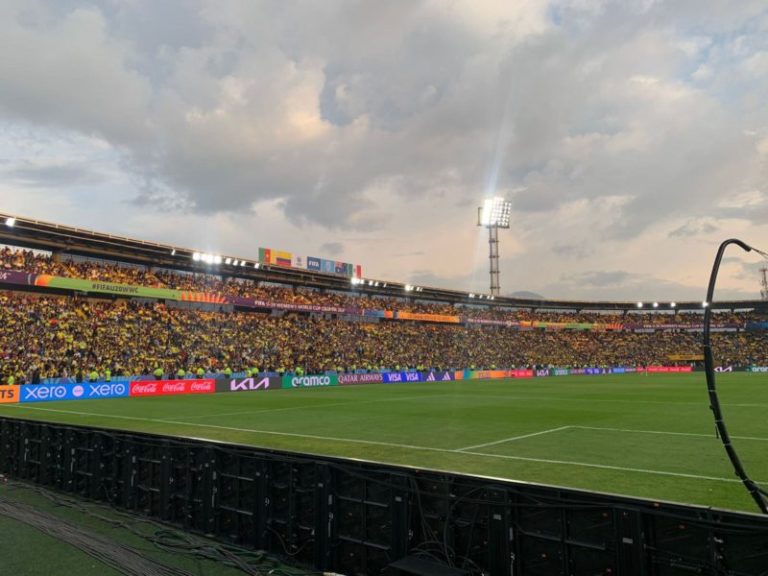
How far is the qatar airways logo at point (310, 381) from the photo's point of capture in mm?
47469

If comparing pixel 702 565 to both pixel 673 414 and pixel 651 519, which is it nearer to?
pixel 651 519

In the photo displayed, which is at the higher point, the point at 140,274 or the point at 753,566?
the point at 140,274

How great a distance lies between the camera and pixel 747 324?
312 feet

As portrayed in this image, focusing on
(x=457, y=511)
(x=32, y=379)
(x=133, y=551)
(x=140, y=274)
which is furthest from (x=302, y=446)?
(x=140, y=274)

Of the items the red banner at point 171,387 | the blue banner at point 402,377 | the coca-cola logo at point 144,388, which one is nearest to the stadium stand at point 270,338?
the red banner at point 171,387

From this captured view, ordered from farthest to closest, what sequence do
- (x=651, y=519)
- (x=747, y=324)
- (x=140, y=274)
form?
(x=747, y=324)
(x=140, y=274)
(x=651, y=519)

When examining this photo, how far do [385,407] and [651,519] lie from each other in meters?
23.4

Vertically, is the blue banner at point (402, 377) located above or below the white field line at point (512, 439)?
below

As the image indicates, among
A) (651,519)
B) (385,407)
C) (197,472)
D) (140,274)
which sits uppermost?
(140,274)

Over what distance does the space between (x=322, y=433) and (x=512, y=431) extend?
679 cm

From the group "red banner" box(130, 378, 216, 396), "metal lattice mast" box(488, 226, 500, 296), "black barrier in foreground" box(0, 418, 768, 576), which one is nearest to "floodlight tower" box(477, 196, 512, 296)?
"metal lattice mast" box(488, 226, 500, 296)

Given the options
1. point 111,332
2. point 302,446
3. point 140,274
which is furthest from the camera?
point 140,274

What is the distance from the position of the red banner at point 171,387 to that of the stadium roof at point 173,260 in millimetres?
15008

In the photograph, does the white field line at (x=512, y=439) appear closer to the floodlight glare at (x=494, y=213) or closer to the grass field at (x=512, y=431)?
the grass field at (x=512, y=431)
